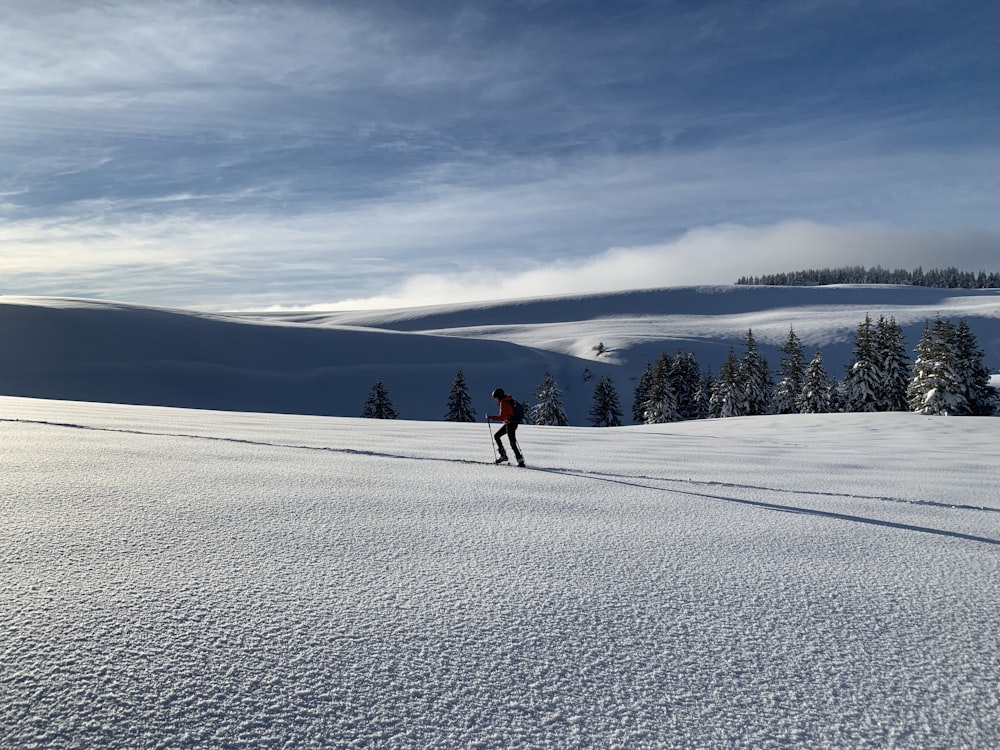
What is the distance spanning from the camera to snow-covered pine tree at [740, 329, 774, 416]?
50344 mm

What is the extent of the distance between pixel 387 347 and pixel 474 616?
278 ft

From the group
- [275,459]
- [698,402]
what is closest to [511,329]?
[698,402]

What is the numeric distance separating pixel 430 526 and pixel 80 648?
9.70 ft

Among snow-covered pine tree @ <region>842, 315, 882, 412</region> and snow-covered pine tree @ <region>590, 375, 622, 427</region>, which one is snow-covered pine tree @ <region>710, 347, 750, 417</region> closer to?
snow-covered pine tree @ <region>842, 315, 882, 412</region>

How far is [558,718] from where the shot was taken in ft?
8.63

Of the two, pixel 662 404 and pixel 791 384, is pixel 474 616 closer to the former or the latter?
pixel 662 404

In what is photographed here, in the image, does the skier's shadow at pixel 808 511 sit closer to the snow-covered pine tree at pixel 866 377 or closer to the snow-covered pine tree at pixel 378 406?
the snow-covered pine tree at pixel 866 377

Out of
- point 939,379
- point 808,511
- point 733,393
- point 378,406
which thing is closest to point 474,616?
point 808,511

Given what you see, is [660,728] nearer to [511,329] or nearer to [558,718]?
[558,718]

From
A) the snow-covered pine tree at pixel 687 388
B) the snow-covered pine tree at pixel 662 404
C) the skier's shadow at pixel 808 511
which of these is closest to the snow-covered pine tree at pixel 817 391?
the snow-covered pine tree at pixel 662 404

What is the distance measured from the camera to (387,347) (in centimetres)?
8638

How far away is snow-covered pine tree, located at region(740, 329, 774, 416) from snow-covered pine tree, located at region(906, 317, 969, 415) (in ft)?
59.0

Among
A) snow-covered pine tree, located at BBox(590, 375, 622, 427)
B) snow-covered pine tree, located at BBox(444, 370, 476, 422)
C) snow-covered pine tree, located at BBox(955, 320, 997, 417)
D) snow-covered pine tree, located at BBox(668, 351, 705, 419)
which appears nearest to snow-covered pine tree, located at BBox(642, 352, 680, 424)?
snow-covered pine tree, located at BBox(668, 351, 705, 419)

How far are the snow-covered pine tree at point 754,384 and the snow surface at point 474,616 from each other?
4555 cm
